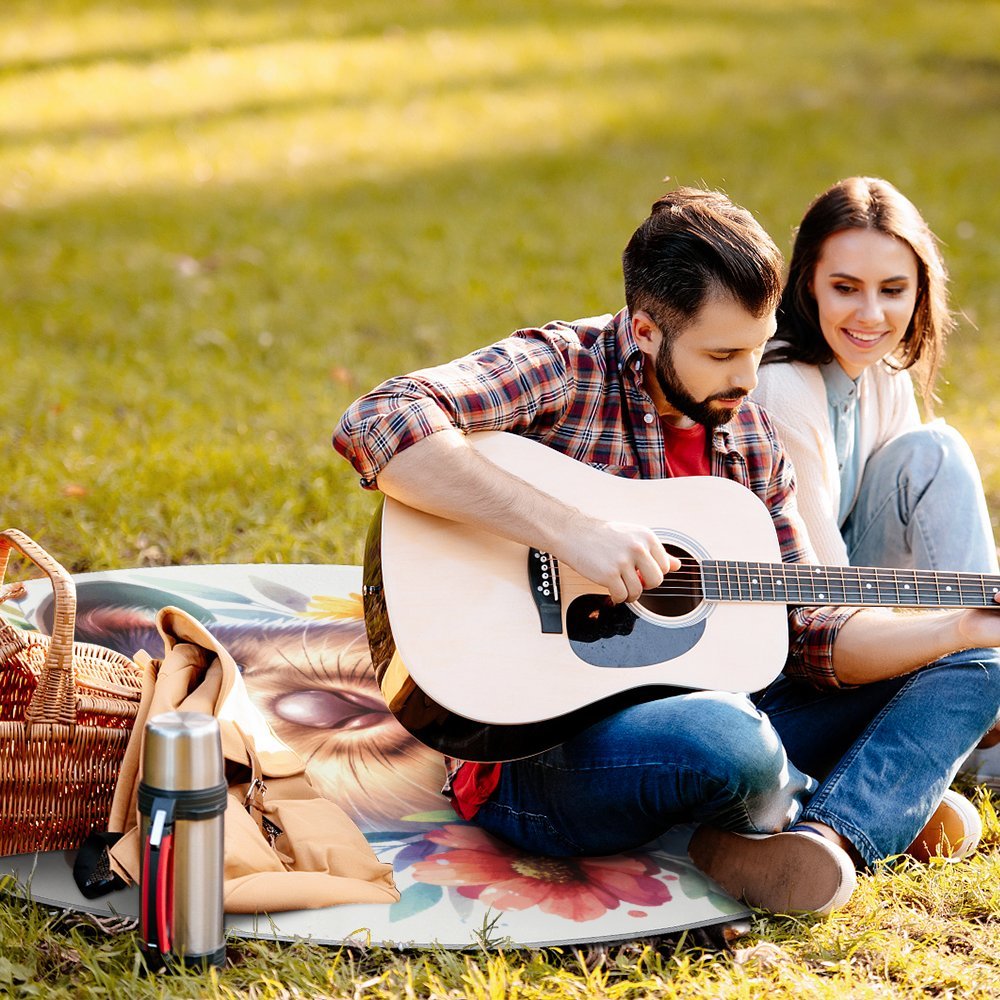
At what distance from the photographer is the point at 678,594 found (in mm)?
2738

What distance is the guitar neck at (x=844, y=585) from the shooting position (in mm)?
2766

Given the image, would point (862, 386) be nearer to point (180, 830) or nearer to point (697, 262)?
point (697, 262)

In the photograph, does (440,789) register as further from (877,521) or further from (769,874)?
(877,521)

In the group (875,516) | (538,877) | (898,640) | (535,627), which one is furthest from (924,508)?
(538,877)

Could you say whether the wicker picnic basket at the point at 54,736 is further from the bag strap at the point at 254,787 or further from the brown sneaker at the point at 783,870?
the brown sneaker at the point at 783,870

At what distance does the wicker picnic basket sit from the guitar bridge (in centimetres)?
83

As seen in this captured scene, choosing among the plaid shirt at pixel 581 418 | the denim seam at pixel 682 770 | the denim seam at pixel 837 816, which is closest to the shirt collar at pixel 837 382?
the plaid shirt at pixel 581 418

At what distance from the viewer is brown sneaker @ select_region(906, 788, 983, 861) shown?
2881 mm

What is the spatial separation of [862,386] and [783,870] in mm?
1445

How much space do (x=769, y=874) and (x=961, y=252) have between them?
586cm

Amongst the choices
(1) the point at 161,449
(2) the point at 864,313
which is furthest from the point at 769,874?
(1) the point at 161,449

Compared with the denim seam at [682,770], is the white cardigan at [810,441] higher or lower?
higher

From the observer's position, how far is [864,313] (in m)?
3.33

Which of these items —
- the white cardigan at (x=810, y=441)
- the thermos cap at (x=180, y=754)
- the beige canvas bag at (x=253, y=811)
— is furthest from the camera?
the white cardigan at (x=810, y=441)
